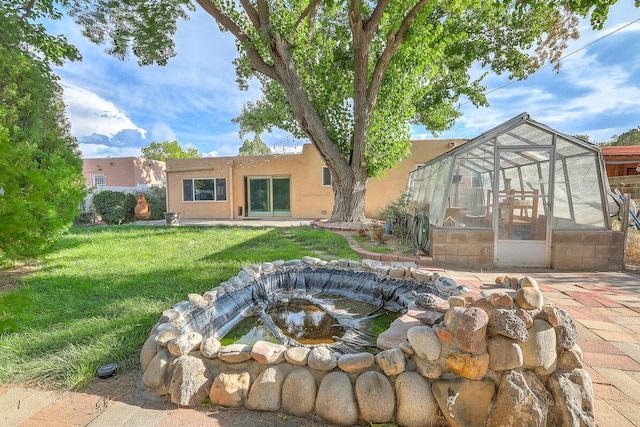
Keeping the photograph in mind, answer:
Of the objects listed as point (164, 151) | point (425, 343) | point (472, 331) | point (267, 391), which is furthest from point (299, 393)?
point (164, 151)

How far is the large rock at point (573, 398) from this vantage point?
4.47 ft

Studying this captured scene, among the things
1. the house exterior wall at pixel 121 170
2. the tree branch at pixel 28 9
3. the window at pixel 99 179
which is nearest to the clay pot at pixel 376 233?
the tree branch at pixel 28 9

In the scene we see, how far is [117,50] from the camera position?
722cm

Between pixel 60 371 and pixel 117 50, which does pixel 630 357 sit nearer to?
pixel 60 371

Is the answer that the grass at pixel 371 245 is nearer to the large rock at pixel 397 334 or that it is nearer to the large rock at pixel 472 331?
the large rock at pixel 397 334

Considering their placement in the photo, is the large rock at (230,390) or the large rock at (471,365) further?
the large rock at (230,390)

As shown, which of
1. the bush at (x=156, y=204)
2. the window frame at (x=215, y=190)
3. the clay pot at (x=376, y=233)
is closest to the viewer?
the clay pot at (x=376, y=233)

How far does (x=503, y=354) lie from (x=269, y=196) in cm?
1242

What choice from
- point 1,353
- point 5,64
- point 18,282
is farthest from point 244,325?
point 5,64

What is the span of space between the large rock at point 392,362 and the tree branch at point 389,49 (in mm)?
7508

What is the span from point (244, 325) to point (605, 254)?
18.3 feet

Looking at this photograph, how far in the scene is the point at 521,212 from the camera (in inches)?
184

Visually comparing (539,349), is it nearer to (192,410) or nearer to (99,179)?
(192,410)

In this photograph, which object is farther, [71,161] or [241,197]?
[241,197]
